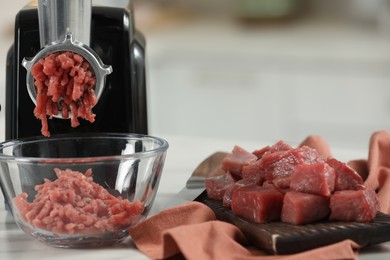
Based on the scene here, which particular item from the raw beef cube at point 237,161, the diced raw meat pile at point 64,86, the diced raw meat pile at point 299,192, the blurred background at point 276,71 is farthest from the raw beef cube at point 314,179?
the blurred background at point 276,71

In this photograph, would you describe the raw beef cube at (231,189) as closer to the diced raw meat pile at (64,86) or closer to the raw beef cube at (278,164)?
the raw beef cube at (278,164)

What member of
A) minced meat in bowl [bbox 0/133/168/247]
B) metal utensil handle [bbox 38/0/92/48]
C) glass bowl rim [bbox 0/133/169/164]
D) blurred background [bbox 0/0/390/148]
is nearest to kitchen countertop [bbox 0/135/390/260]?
minced meat in bowl [bbox 0/133/168/247]

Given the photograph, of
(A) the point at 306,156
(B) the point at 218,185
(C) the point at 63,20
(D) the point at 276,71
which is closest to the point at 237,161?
(B) the point at 218,185

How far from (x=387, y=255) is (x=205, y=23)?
3.27 meters

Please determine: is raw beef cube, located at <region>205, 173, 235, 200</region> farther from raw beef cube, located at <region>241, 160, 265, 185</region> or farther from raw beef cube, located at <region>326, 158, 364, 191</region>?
Answer: raw beef cube, located at <region>326, 158, 364, 191</region>

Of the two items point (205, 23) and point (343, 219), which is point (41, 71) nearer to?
point (343, 219)

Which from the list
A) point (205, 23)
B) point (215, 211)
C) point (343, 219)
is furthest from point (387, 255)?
point (205, 23)

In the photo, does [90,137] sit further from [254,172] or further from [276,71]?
[276,71]

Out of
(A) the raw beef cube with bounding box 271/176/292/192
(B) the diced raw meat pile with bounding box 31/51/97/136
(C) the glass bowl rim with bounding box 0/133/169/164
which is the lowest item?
(A) the raw beef cube with bounding box 271/176/292/192

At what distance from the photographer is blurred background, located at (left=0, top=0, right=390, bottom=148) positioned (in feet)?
12.1

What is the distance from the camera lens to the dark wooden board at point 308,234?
3.81 ft

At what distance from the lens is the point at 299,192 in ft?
4.15

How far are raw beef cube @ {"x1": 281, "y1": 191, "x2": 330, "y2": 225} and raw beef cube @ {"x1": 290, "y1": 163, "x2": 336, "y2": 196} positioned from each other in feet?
0.04

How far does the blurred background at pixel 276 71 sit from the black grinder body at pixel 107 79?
6.59 ft
